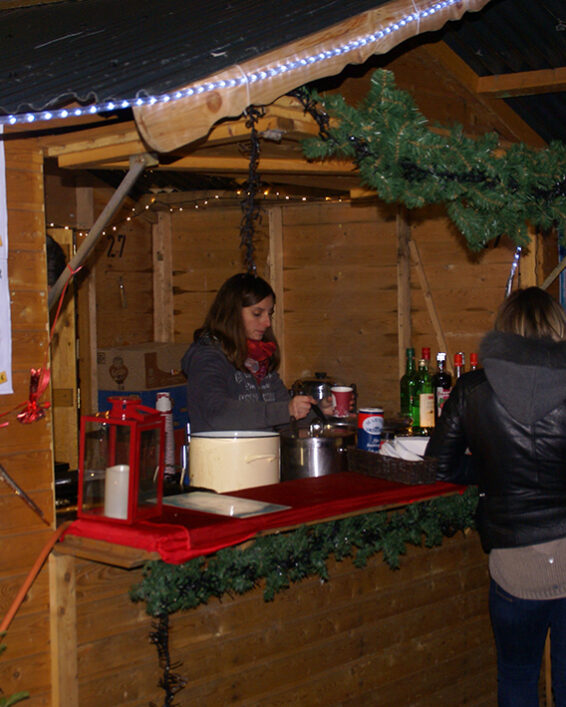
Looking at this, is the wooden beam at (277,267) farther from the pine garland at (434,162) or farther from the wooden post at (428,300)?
the pine garland at (434,162)

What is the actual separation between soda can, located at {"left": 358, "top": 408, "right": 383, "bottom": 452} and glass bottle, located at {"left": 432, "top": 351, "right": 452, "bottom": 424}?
0.99 metres

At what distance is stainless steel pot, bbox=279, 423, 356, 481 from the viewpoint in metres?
3.53

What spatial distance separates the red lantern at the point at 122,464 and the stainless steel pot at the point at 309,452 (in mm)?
801

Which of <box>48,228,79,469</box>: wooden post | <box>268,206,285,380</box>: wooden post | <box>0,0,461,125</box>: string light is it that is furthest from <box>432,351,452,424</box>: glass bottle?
<box>48,228,79,469</box>: wooden post

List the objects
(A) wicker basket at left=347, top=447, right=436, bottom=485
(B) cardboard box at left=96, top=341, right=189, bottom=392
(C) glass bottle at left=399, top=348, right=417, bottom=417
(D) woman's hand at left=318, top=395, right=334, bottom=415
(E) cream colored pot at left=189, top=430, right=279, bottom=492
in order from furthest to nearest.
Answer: (B) cardboard box at left=96, top=341, right=189, bottom=392, (C) glass bottle at left=399, top=348, right=417, bottom=417, (D) woman's hand at left=318, top=395, right=334, bottom=415, (A) wicker basket at left=347, top=447, right=436, bottom=485, (E) cream colored pot at left=189, top=430, right=279, bottom=492

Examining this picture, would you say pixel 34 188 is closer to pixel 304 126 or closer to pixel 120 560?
pixel 304 126

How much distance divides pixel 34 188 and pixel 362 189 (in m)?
1.89

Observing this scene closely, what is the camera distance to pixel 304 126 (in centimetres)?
300

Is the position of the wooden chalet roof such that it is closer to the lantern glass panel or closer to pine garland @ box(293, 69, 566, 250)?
pine garland @ box(293, 69, 566, 250)

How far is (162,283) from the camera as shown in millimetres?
7293

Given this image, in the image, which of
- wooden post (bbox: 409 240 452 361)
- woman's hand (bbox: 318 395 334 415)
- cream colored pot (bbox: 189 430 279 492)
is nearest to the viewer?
cream colored pot (bbox: 189 430 279 492)

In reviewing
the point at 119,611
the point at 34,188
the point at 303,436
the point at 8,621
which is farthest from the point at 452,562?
the point at 34,188

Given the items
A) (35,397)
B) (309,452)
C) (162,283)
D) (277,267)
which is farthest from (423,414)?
(162,283)

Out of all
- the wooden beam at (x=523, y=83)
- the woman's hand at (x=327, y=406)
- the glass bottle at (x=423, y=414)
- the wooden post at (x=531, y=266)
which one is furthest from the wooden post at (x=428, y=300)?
the woman's hand at (x=327, y=406)
